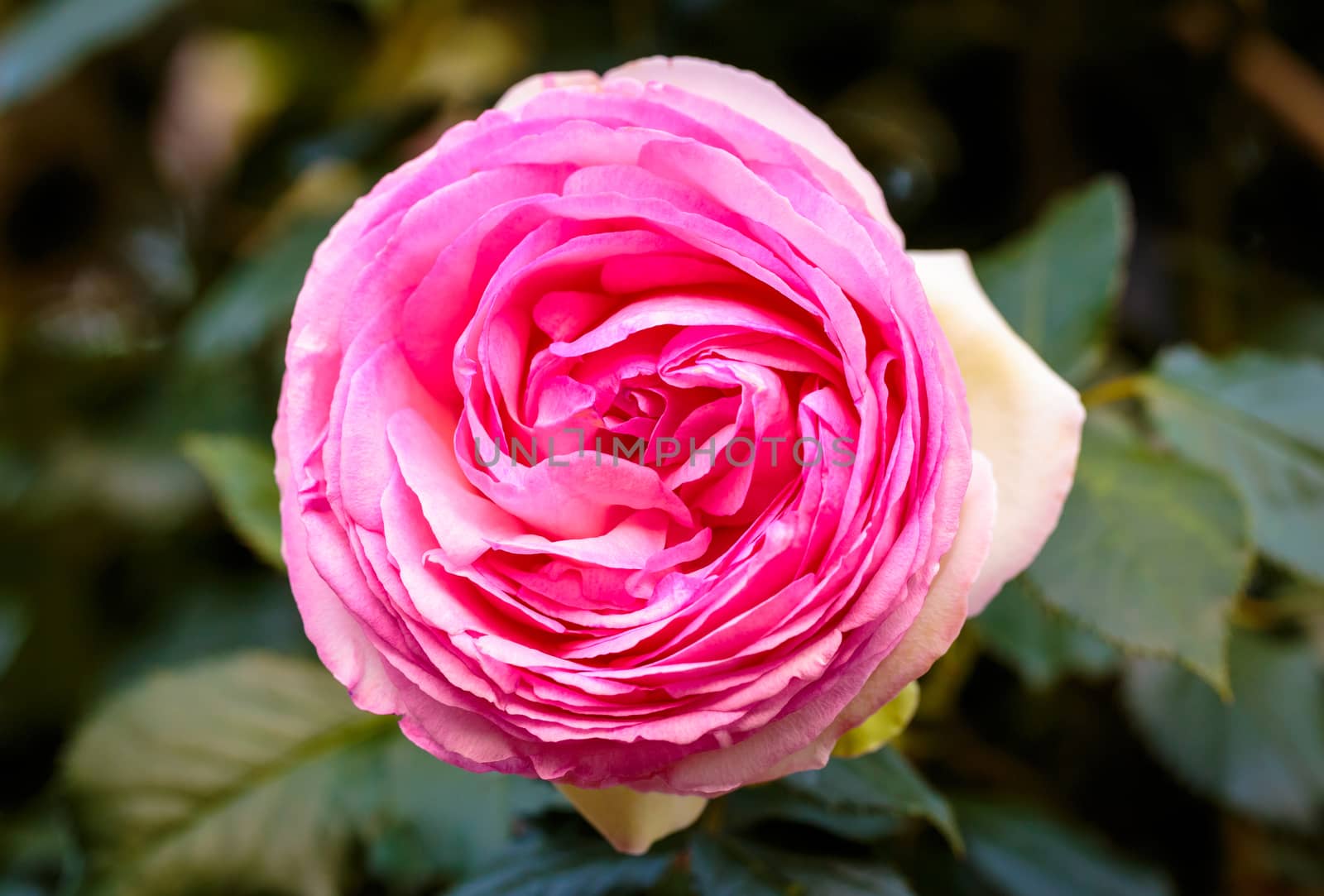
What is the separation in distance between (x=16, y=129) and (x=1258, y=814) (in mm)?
1590

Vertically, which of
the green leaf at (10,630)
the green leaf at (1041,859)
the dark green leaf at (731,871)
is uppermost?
the dark green leaf at (731,871)

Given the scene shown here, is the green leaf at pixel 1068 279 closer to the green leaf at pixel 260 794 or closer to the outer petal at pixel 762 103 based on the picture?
the outer petal at pixel 762 103

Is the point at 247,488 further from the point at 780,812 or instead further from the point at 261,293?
the point at 780,812

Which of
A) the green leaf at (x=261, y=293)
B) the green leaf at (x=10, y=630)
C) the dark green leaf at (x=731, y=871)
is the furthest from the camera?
the green leaf at (x=10, y=630)

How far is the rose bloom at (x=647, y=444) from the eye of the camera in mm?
321

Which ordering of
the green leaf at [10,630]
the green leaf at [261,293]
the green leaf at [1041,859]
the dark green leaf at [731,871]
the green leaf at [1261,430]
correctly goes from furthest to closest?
the green leaf at [10,630] < the green leaf at [261,293] < the green leaf at [1041,859] < the green leaf at [1261,430] < the dark green leaf at [731,871]

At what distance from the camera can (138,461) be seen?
1.13m

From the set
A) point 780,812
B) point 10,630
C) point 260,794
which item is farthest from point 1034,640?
point 10,630

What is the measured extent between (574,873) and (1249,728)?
0.51m

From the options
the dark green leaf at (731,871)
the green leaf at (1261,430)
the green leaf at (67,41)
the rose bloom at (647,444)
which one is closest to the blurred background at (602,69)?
the green leaf at (67,41)

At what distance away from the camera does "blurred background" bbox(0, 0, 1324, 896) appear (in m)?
0.85

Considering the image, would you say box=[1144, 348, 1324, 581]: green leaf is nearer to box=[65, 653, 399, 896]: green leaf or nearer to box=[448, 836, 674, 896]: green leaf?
box=[448, 836, 674, 896]: green leaf

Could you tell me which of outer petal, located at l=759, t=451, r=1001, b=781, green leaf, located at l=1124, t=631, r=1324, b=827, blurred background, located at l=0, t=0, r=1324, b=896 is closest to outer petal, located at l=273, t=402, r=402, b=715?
outer petal, located at l=759, t=451, r=1001, b=781

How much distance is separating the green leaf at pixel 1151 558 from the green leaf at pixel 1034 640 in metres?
0.05
